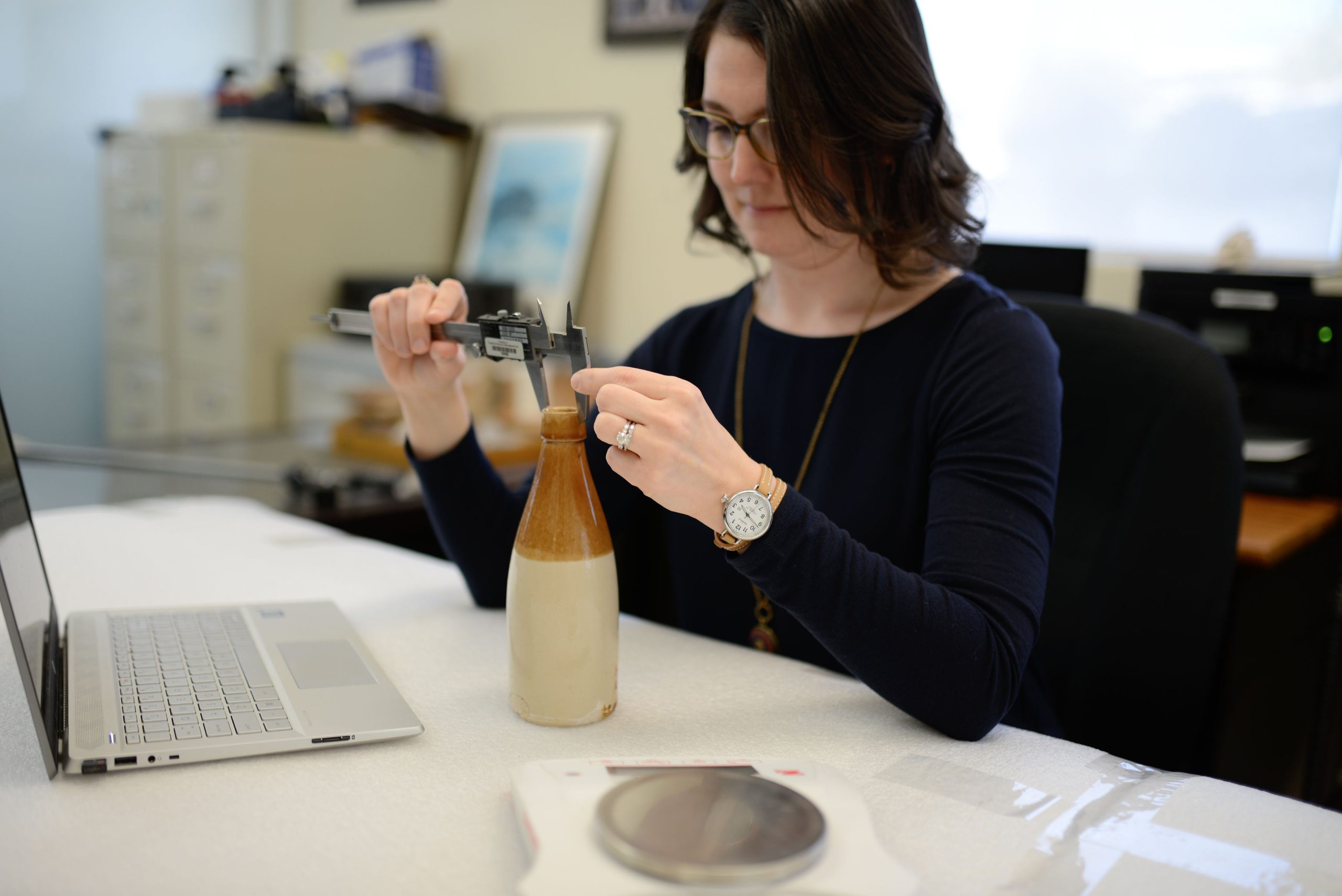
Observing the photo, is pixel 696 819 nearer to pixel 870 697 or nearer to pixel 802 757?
pixel 802 757

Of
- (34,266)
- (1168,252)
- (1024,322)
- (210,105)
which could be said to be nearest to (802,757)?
(1024,322)

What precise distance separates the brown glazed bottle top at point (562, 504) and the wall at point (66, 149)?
317 centimetres

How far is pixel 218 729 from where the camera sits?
2.30 ft

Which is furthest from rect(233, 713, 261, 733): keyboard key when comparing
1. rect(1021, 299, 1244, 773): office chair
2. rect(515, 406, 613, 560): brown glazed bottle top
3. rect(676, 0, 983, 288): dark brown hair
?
rect(1021, 299, 1244, 773): office chair

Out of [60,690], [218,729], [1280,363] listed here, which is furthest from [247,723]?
[1280,363]

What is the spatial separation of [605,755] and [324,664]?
260 millimetres

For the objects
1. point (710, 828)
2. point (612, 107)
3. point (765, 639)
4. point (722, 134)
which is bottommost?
point (765, 639)

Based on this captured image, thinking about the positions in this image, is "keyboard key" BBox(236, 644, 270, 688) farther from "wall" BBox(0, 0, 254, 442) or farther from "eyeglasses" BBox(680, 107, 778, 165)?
"wall" BBox(0, 0, 254, 442)

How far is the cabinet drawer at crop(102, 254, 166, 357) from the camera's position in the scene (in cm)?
310

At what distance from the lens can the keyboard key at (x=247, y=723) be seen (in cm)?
70

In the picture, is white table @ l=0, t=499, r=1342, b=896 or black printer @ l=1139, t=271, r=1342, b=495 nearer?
white table @ l=0, t=499, r=1342, b=896

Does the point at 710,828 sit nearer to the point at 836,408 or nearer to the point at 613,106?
the point at 836,408

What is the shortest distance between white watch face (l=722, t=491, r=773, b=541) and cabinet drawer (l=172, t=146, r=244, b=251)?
2.45m

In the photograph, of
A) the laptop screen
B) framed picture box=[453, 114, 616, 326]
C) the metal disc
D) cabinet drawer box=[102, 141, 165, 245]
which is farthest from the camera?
cabinet drawer box=[102, 141, 165, 245]
